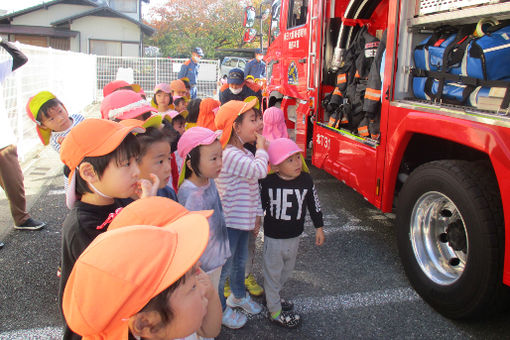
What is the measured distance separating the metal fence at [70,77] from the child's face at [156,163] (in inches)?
149

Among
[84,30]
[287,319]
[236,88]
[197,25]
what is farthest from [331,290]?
[197,25]

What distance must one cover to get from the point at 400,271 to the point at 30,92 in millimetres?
7102

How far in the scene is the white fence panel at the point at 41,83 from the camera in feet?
22.1

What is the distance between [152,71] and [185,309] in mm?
16209

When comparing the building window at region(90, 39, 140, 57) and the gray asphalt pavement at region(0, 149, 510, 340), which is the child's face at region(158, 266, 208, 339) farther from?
the building window at region(90, 39, 140, 57)

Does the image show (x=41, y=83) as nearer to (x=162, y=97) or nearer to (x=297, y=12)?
(x=162, y=97)

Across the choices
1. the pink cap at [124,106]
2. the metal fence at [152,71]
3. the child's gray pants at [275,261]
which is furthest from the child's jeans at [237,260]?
the metal fence at [152,71]

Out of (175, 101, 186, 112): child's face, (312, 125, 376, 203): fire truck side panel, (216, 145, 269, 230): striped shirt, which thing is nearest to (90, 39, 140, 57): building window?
(175, 101, 186, 112): child's face

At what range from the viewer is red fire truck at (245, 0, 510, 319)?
2316 millimetres

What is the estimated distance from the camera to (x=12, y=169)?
3.86 metres

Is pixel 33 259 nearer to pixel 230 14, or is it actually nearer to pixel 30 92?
pixel 30 92

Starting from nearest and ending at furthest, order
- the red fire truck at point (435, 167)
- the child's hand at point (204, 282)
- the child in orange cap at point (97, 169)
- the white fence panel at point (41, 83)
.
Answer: the child's hand at point (204, 282), the child in orange cap at point (97, 169), the red fire truck at point (435, 167), the white fence panel at point (41, 83)

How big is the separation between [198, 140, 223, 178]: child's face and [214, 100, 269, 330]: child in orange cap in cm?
28

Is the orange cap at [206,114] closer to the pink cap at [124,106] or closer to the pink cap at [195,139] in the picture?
the pink cap at [124,106]
